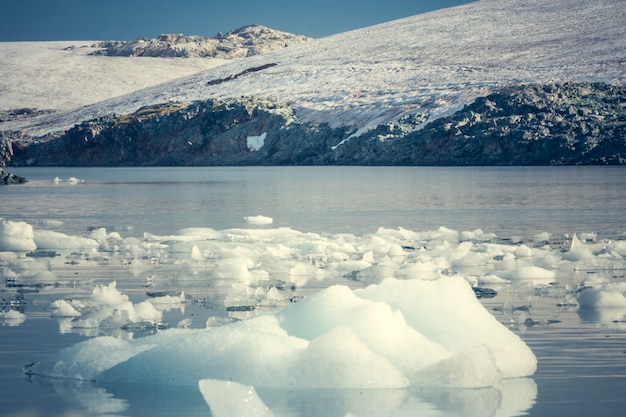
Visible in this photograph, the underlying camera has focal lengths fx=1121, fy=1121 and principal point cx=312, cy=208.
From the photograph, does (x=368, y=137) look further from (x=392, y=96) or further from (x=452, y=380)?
(x=452, y=380)

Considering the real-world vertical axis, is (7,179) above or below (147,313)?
above

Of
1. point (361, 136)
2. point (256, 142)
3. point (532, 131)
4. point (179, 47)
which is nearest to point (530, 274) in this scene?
point (532, 131)

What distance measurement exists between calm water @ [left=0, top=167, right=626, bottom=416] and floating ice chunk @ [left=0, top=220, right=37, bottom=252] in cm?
363

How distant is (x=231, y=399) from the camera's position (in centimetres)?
772

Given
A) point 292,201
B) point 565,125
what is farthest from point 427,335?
point 565,125

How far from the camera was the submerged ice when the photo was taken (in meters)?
8.49

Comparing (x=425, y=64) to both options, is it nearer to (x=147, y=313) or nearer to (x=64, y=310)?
(x=64, y=310)

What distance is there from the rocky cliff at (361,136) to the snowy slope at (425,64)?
241 cm

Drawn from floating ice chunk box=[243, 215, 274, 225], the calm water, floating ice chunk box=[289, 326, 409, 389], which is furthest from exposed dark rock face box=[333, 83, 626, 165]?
floating ice chunk box=[289, 326, 409, 389]

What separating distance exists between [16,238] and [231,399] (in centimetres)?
1302

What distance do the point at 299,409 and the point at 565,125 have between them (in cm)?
6551

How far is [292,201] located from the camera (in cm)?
3712

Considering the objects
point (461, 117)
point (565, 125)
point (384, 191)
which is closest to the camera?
point (384, 191)

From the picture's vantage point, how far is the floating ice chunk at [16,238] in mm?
19797
